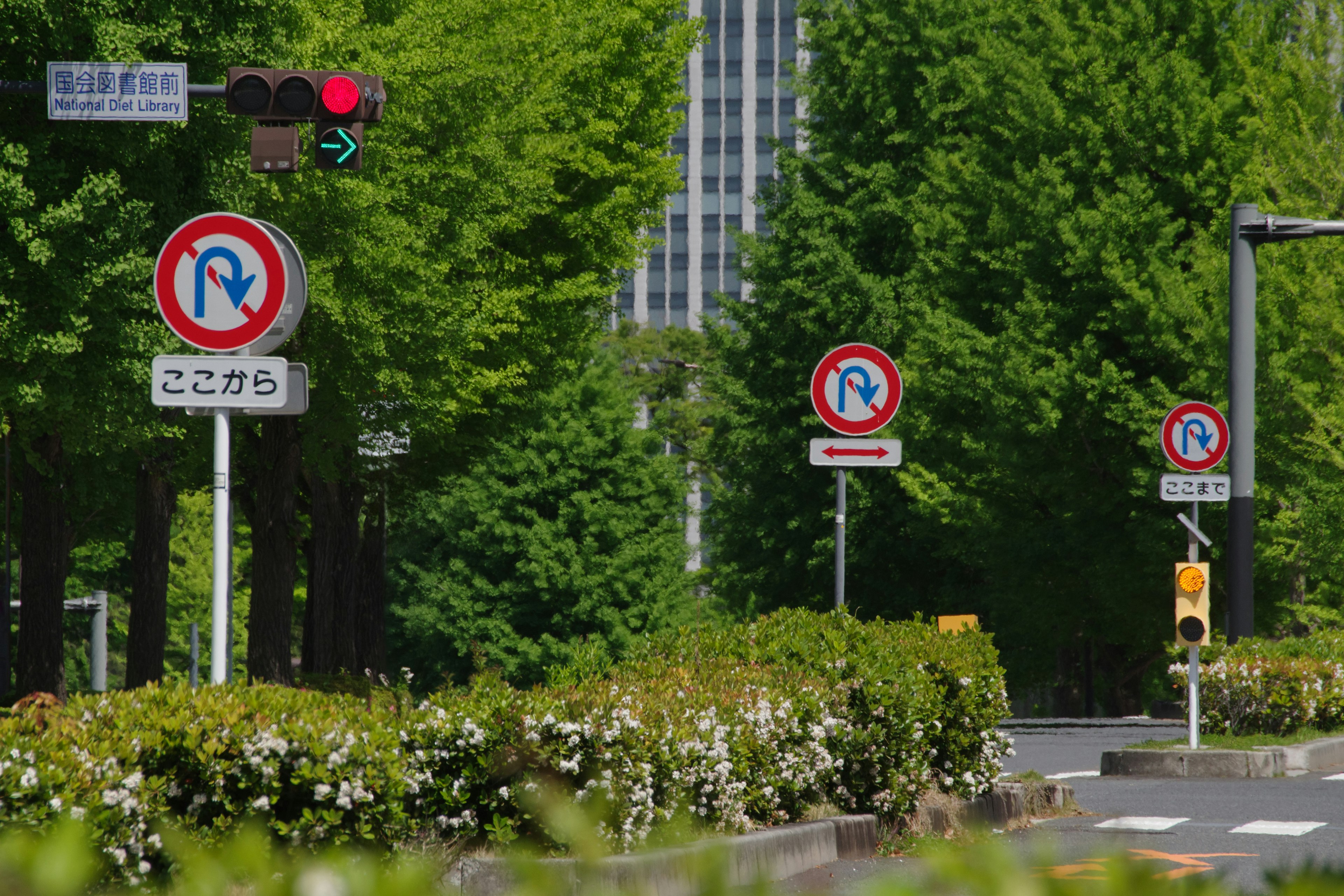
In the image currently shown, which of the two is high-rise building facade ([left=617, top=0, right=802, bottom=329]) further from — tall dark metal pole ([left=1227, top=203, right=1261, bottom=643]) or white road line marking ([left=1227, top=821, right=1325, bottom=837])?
white road line marking ([left=1227, top=821, right=1325, bottom=837])

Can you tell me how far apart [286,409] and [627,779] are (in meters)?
2.25

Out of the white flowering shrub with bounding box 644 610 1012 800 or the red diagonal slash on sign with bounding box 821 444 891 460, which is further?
the red diagonal slash on sign with bounding box 821 444 891 460

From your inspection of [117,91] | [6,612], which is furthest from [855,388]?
[6,612]

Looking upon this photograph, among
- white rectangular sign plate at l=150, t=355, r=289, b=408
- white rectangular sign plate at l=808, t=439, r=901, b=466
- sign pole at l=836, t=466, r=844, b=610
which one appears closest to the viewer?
white rectangular sign plate at l=150, t=355, r=289, b=408

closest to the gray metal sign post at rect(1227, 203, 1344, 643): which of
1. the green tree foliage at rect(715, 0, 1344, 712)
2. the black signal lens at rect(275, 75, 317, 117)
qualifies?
the green tree foliage at rect(715, 0, 1344, 712)

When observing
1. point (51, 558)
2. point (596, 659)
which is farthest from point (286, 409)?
point (51, 558)

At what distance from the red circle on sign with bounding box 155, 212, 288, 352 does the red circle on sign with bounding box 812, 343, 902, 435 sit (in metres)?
5.40

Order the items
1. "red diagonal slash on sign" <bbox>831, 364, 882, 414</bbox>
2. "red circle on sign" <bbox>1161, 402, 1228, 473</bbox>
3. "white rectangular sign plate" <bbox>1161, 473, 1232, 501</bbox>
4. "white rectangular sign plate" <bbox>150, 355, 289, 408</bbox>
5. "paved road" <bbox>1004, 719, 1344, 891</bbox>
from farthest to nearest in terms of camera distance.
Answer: "red circle on sign" <bbox>1161, 402, 1228, 473</bbox>, "white rectangular sign plate" <bbox>1161, 473, 1232, 501</bbox>, "red diagonal slash on sign" <bbox>831, 364, 882, 414</bbox>, "paved road" <bbox>1004, 719, 1344, 891</bbox>, "white rectangular sign plate" <bbox>150, 355, 289, 408</bbox>

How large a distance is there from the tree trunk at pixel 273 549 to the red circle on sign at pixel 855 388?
397 inches

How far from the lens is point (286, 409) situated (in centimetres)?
723

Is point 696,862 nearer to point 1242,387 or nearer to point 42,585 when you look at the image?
point 1242,387

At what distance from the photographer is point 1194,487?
13.9 m

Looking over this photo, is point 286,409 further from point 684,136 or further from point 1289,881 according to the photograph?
point 684,136

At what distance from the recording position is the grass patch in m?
13.9
